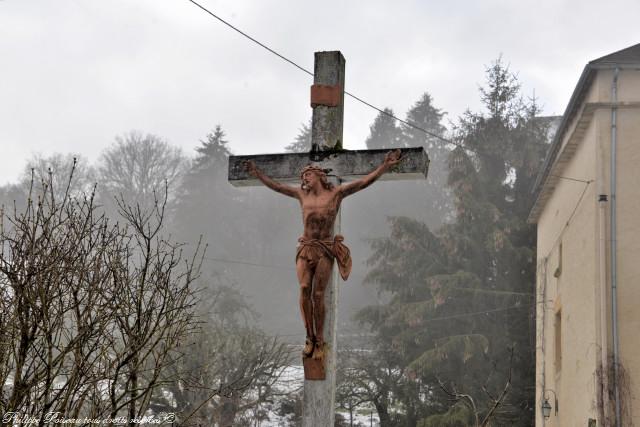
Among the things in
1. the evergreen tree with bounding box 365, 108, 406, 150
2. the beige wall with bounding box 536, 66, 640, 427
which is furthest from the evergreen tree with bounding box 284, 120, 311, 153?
the beige wall with bounding box 536, 66, 640, 427

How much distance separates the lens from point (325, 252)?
5.33 metres

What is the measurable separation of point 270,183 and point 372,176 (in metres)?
0.79

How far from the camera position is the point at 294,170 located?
5.89m

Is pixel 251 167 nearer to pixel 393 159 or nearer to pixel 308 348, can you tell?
pixel 393 159

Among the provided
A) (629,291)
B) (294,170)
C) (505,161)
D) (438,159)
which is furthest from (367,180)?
(438,159)

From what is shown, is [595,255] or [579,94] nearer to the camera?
[595,255]

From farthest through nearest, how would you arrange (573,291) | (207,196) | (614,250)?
(207,196) < (573,291) < (614,250)

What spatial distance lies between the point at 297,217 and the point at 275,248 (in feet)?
8.01

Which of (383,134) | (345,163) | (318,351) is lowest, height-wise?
(318,351)

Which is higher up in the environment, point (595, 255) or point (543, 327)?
point (595, 255)

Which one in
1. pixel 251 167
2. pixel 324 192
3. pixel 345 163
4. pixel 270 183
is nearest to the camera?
pixel 324 192

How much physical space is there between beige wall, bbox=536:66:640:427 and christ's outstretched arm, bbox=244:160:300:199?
9193mm

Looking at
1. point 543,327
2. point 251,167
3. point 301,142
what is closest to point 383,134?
point 301,142

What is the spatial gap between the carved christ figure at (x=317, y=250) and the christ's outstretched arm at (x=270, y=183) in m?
0.19
